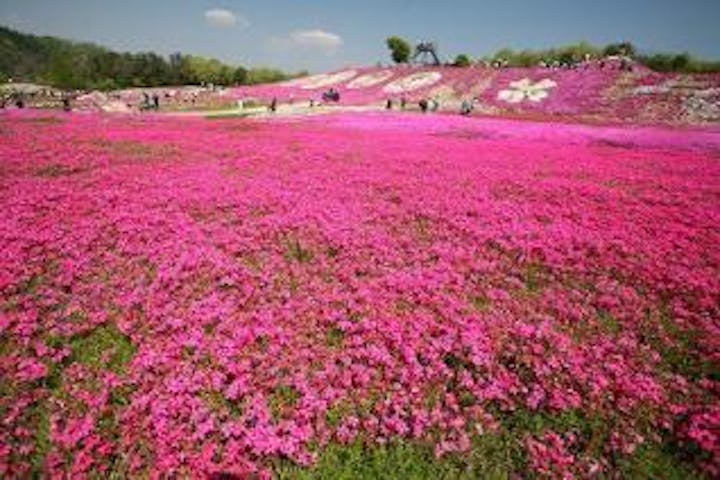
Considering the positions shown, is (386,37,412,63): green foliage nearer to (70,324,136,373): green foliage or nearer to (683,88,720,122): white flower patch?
(683,88,720,122): white flower patch

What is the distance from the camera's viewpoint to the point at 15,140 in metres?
29.8

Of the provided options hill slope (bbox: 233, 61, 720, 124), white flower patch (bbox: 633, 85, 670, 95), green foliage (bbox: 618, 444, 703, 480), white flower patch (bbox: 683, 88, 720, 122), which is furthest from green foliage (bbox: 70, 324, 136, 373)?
white flower patch (bbox: 633, 85, 670, 95)

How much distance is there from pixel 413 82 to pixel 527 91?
22690 millimetres

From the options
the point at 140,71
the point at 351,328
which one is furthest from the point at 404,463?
the point at 140,71

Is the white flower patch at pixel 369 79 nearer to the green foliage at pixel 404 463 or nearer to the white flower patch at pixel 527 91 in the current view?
the white flower patch at pixel 527 91

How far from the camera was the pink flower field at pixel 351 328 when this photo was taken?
9164 millimetres

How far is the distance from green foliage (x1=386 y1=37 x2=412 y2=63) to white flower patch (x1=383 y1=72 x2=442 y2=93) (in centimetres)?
3532

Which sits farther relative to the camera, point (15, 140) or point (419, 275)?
point (15, 140)

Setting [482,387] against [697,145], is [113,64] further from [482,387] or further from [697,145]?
[482,387]

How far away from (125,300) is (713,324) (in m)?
13.5

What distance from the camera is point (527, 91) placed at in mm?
74750

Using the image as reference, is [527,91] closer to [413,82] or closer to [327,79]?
[413,82]

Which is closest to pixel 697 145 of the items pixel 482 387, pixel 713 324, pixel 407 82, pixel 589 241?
pixel 589 241

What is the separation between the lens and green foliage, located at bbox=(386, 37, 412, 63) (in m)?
128
